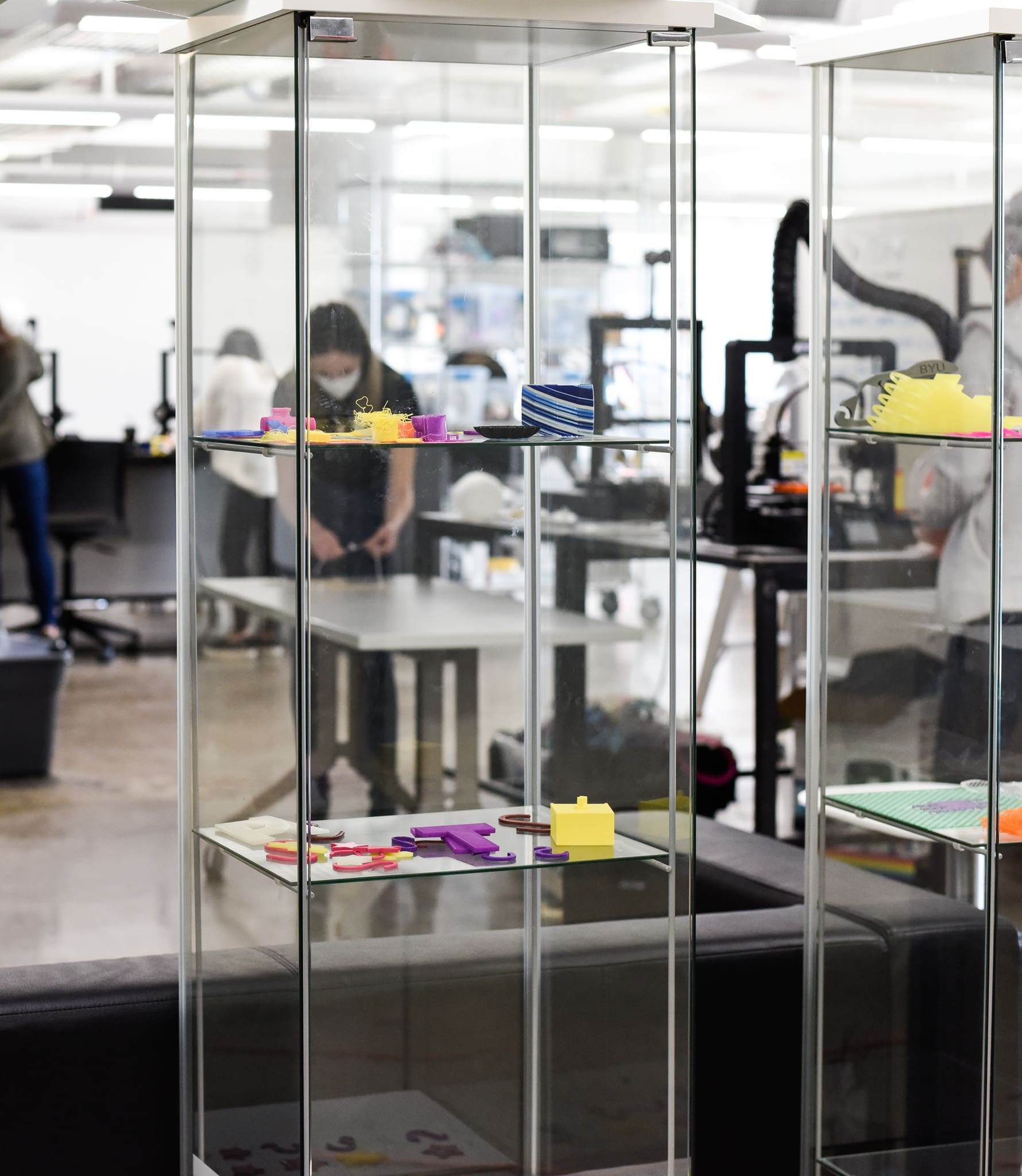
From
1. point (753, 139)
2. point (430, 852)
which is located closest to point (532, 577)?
point (430, 852)

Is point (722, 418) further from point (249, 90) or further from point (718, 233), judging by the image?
point (718, 233)

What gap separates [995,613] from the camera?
2.19 m

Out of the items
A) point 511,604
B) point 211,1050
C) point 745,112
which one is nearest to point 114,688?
point 511,604

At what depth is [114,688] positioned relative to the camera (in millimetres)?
8297

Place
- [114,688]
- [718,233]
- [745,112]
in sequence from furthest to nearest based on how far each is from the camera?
[718,233]
[745,112]
[114,688]

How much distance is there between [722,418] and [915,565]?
7.24 feet

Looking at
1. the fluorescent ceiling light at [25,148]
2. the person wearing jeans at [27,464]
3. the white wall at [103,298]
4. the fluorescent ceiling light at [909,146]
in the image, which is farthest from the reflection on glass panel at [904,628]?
the white wall at [103,298]

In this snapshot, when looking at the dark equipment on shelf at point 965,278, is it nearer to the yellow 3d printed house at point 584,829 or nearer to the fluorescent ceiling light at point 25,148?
the yellow 3d printed house at point 584,829

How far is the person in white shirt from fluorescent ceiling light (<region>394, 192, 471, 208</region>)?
6.63 meters

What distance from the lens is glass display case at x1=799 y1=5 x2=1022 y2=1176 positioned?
2.35 metres

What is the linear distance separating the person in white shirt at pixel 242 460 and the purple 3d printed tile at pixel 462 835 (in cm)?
35

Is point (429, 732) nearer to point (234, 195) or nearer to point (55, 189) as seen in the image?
point (234, 195)

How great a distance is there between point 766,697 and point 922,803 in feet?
7.10

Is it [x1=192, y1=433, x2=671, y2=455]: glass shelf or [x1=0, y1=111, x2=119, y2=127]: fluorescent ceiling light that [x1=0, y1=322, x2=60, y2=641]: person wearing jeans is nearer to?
[x1=0, y1=111, x2=119, y2=127]: fluorescent ceiling light
